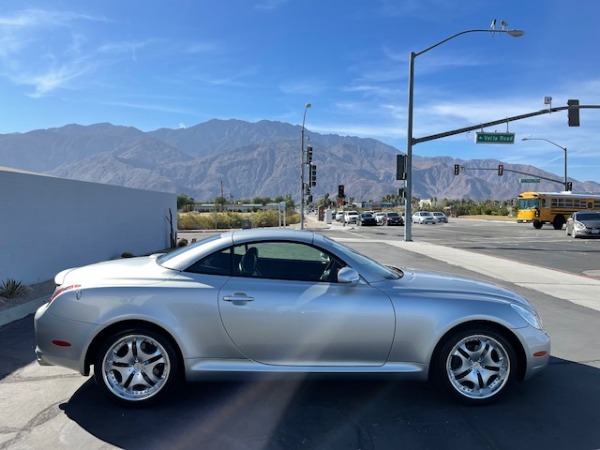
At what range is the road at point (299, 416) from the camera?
139 inches

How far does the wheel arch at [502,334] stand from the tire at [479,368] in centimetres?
2

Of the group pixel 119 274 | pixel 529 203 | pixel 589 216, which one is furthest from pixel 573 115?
pixel 119 274

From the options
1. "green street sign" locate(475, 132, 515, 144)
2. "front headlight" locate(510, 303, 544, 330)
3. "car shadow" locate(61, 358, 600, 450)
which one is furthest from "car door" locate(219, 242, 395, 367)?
"green street sign" locate(475, 132, 515, 144)

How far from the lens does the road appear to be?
3.52m

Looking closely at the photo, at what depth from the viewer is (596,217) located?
89.7 feet

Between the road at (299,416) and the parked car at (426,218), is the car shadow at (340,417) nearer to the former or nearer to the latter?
the road at (299,416)

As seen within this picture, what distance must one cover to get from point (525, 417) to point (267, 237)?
8.55ft

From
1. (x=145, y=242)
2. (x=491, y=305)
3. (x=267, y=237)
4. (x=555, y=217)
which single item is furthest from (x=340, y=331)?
(x=555, y=217)

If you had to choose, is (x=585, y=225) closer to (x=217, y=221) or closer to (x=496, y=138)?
(x=496, y=138)

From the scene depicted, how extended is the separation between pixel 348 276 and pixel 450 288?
97cm

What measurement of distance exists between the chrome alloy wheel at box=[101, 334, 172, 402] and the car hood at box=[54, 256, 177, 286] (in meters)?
0.48

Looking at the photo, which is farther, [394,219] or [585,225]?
[394,219]

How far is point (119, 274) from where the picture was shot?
4242 mm

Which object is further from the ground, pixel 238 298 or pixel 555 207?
pixel 555 207
